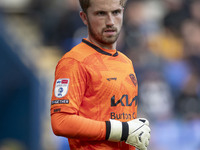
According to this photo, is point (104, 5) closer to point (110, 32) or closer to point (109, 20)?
point (109, 20)

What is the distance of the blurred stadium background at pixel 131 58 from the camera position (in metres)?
6.76

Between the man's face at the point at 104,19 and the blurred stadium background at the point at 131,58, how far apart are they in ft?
11.7

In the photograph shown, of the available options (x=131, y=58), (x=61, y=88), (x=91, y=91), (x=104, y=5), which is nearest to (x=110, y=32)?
(x=104, y=5)

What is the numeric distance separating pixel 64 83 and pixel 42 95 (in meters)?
3.88

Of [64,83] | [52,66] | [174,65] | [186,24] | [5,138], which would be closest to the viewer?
[64,83]

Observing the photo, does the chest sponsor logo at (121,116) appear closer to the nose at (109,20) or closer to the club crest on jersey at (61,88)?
the club crest on jersey at (61,88)

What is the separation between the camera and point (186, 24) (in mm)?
9328

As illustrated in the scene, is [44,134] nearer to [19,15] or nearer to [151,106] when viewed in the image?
[151,106]

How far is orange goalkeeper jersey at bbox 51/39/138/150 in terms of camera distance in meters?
3.12

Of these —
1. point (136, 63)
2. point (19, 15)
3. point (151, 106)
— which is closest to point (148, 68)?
point (136, 63)

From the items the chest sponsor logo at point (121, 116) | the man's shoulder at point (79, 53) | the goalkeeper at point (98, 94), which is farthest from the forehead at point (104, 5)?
the chest sponsor logo at point (121, 116)

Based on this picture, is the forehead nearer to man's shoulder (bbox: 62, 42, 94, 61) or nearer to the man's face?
the man's face

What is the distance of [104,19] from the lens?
131 inches

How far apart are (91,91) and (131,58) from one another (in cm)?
473
